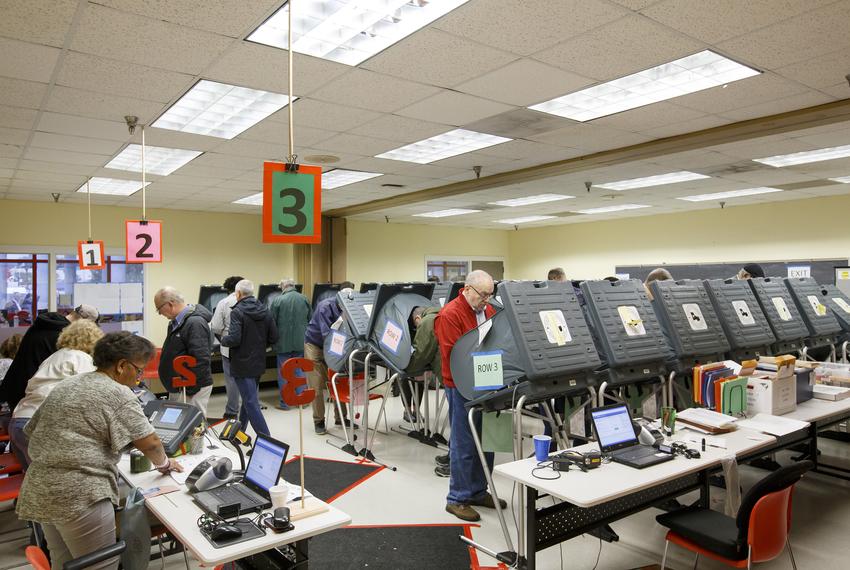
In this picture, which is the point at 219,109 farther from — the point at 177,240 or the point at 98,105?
the point at 177,240

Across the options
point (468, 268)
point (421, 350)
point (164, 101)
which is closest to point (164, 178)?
point (164, 101)

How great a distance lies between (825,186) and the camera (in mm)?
8078

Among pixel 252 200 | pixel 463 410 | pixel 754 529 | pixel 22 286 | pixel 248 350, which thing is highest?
pixel 252 200

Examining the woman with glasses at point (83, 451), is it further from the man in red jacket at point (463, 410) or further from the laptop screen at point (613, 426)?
the laptop screen at point (613, 426)

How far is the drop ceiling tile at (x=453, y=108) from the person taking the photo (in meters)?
4.22

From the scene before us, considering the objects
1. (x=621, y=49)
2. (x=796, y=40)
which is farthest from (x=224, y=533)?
(x=796, y=40)

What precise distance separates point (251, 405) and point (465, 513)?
8.10 ft

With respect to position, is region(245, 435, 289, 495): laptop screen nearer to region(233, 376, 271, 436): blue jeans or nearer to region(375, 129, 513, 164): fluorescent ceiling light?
region(233, 376, 271, 436): blue jeans

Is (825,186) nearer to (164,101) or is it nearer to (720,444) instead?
(720,444)

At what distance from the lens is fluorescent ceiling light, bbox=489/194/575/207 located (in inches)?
348

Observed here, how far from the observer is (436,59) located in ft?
11.3

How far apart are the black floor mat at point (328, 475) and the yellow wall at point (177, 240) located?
229 inches

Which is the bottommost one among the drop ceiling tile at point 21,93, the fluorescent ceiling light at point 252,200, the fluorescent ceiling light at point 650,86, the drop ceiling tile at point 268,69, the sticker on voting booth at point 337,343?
the sticker on voting booth at point 337,343

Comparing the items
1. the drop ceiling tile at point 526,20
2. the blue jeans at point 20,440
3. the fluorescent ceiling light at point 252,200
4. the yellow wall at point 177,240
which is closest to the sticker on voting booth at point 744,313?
the drop ceiling tile at point 526,20
